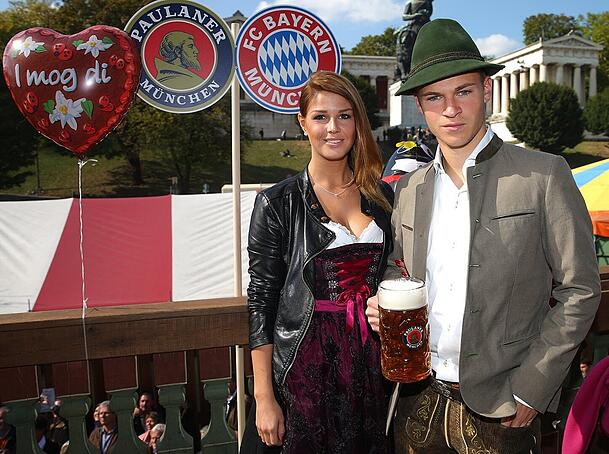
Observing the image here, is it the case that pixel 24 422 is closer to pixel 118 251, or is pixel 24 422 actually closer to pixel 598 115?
pixel 118 251

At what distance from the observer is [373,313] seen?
1707 mm

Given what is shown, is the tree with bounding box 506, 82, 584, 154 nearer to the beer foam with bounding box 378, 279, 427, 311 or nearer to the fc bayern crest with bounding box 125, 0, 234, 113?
the fc bayern crest with bounding box 125, 0, 234, 113

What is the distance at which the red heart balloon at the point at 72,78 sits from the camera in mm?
3078

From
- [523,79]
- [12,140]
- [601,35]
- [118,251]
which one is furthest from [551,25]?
[118,251]

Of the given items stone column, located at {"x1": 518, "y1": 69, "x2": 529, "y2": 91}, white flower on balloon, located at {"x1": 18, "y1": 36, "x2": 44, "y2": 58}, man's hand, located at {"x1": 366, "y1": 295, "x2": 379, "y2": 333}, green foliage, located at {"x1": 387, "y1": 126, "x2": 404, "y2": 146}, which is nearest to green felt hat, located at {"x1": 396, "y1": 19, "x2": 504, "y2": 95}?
man's hand, located at {"x1": 366, "y1": 295, "x2": 379, "y2": 333}

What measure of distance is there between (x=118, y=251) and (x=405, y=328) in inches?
311

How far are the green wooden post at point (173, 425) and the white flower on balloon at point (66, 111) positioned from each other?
5.64 ft

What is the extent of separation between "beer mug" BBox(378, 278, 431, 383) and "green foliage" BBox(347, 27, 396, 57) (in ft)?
277

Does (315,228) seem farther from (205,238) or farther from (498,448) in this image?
(205,238)

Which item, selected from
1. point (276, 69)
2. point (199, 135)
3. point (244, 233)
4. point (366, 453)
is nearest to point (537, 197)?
point (366, 453)

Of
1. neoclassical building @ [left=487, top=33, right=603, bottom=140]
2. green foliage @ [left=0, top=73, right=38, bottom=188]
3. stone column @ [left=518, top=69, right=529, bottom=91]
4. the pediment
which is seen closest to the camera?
green foliage @ [left=0, top=73, right=38, bottom=188]

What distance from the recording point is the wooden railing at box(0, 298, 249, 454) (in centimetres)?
206

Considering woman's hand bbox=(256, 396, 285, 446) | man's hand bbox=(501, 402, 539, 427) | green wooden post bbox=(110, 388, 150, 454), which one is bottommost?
green wooden post bbox=(110, 388, 150, 454)

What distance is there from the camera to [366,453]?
194cm
